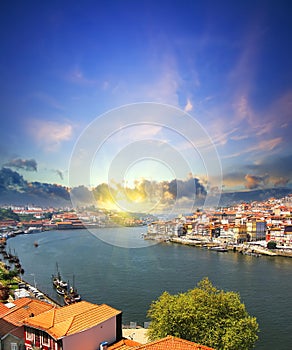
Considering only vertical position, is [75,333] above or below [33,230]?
above

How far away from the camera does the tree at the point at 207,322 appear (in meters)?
2.61

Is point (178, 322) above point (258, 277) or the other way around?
above

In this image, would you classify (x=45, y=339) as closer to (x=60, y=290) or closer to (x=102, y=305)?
(x=102, y=305)

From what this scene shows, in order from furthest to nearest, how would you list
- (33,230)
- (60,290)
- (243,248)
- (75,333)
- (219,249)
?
(33,230) < (243,248) < (219,249) < (60,290) < (75,333)

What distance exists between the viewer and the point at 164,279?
261 inches

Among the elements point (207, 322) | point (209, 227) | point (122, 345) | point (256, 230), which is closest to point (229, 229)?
point (256, 230)

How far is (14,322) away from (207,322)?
1.57 meters

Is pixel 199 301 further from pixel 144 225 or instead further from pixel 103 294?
pixel 144 225

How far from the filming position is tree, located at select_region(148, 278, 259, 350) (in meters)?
2.61

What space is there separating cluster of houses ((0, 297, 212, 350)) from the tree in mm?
352

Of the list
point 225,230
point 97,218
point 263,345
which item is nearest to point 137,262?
point 263,345

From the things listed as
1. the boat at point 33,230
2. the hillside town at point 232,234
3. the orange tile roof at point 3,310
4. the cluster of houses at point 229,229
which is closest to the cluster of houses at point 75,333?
the orange tile roof at point 3,310

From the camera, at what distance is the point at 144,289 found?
5.76 metres

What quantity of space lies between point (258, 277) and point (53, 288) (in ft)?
13.8
